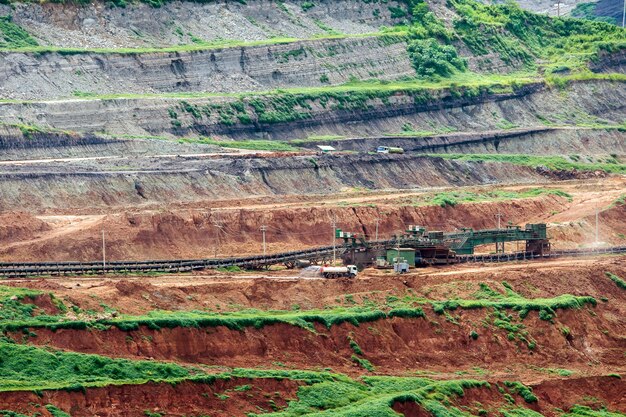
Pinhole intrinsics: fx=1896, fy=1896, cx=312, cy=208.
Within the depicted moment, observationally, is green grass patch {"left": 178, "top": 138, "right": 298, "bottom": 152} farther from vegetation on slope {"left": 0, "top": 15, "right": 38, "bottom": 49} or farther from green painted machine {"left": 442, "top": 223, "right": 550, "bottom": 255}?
green painted machine {"left": 442, "top": 223, "right": 550, "bottom": 255}

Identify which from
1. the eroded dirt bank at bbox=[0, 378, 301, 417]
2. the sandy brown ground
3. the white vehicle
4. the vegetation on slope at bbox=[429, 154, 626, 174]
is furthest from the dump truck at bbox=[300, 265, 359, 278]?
the vegetation on slope at bbox=[429, 154, 626, 174]

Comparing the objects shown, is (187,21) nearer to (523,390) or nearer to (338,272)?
(338,272)

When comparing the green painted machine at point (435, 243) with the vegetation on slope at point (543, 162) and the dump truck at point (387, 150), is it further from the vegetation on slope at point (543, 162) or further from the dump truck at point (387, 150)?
the vegetation on slope at point (543, 162)

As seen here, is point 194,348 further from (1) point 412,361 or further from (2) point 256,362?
(1) point 412,361

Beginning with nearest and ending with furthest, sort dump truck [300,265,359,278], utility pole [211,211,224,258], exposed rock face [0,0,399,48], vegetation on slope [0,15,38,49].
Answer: dump truck [300,265,359,278], utility pole [211,211,224,258], vegetation on slope [0,15,38,49], exposed rock face [0,0,399,48]

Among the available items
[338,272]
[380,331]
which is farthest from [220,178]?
[380,331]
